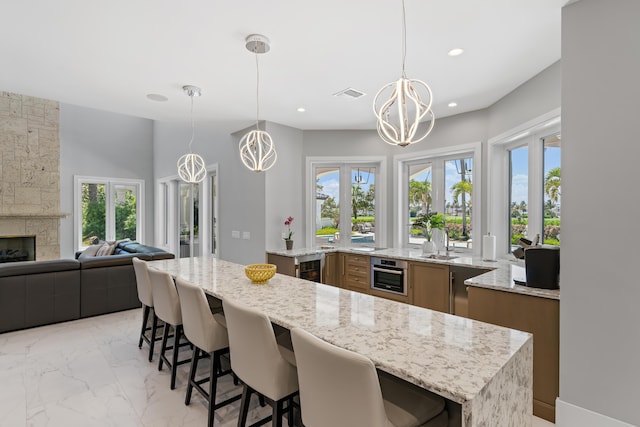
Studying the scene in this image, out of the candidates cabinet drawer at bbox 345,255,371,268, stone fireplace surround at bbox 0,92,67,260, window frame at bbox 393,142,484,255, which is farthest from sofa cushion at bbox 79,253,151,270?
window frame at bbox 393,142,484,255

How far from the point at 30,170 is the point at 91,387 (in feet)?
18.0

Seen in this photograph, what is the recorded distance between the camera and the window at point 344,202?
17.1ft

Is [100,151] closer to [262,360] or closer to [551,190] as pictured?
[262,360]

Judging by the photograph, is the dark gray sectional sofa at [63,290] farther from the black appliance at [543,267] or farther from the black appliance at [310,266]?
the black appliance at [543,267]

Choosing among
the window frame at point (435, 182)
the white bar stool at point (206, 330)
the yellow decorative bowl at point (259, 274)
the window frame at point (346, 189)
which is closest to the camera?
the white bar stool at point (206, 330)

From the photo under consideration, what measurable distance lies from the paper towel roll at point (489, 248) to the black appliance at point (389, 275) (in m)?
0.95

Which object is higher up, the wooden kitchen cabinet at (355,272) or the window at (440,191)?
the window at (440,191)

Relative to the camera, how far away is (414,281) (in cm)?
402

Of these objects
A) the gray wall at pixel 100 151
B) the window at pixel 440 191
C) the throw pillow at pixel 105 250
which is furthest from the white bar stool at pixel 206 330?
the gray wall at pixel 100 151

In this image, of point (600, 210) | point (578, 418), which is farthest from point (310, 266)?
point (600, 210)

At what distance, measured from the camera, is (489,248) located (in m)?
3.68

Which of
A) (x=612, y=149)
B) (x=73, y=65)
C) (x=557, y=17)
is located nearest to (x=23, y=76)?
(x=73, y=65)

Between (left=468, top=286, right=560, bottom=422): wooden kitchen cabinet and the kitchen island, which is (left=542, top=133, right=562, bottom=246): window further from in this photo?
the kitchen island

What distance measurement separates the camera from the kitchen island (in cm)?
105
